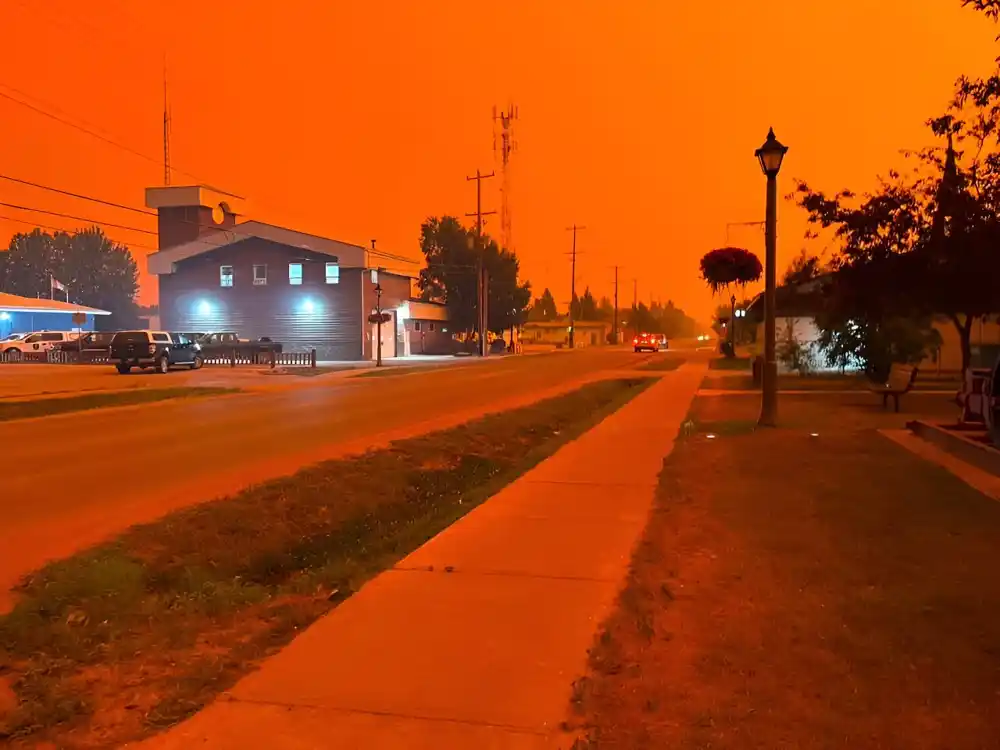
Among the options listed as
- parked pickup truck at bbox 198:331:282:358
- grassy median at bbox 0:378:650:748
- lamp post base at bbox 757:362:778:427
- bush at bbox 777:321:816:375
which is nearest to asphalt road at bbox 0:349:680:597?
grassy median at bbox 0:378:650:748

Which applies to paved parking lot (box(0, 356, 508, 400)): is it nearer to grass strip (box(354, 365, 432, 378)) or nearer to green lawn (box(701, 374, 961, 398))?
grass strip (box(354, 365, 432, 378))

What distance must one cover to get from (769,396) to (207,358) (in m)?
35.7

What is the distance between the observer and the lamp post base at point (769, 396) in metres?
14.2

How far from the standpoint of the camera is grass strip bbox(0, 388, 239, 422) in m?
18.8

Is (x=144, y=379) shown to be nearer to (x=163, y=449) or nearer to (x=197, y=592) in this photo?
(x=163, y=449)

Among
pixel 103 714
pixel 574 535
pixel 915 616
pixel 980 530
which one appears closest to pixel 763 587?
pixel 915 616

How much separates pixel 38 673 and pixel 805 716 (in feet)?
12.7

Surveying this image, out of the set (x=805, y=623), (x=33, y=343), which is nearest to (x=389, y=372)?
(x=33, y=343)

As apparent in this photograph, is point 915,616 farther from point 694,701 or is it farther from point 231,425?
point 231,425

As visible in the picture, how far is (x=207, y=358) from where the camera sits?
144ft

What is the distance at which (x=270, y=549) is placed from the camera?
7285 millimetres

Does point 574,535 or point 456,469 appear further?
point 456,469

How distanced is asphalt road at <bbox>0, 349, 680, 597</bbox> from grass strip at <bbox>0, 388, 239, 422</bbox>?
114 centimetres

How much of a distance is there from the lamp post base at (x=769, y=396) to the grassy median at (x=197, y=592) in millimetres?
5545
